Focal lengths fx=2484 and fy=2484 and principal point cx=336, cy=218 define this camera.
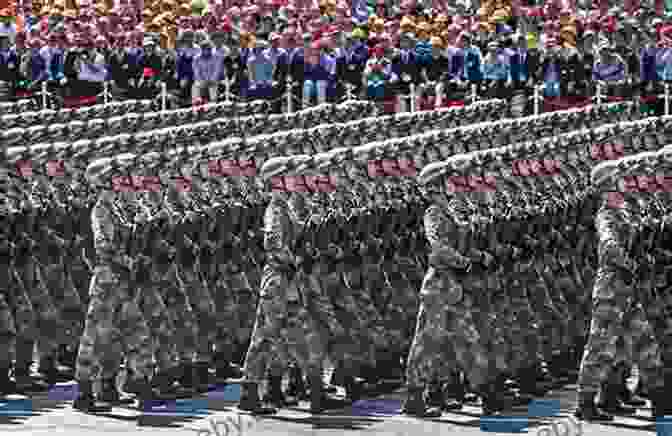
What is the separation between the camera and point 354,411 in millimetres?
25047

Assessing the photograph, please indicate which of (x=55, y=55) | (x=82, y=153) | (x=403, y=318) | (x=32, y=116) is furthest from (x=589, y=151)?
(x=55, y=55)

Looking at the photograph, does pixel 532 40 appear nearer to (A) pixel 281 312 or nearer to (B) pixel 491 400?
(B) pixel 491 400

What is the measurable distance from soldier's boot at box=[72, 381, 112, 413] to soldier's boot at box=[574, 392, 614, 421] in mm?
4816

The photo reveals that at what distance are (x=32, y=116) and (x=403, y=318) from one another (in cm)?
850

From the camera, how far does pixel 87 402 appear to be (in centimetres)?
2522

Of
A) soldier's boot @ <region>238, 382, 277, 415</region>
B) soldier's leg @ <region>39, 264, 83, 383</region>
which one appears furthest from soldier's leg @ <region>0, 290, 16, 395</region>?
soldier's boot @ <region>238, 382, 277, 415</region>

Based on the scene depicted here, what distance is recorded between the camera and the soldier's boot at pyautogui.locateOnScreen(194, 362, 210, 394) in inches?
1032

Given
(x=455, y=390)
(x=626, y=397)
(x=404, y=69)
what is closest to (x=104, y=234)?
(x=455, y=390)

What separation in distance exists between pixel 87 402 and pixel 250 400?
5.78 ft

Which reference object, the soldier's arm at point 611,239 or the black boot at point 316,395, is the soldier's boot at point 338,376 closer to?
the black boot at point 316,395

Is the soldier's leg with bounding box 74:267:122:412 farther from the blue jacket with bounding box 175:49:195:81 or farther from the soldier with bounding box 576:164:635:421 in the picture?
the blue jacket with bounding box 175:49:195:81

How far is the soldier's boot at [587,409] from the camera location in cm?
2392

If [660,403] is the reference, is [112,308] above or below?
above

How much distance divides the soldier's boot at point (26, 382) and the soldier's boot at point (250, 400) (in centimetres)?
277
